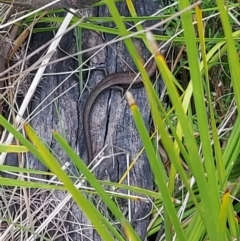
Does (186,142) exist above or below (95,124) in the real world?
above

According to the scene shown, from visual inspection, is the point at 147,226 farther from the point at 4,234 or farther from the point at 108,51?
the point at 108,51

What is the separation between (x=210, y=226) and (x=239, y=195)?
0.82 m

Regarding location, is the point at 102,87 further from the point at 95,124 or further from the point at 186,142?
the point at 186,142

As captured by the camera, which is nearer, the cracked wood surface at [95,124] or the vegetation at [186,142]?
the vegetation at [186,142]

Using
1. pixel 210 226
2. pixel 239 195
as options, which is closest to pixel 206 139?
pixel 210 226

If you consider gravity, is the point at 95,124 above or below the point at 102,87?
below

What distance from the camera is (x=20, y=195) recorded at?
1607mm

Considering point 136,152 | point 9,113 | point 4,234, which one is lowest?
point 4,234

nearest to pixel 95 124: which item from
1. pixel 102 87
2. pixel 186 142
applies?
pixel 102 87

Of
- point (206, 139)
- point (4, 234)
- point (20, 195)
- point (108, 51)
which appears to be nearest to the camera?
point (206, 139)

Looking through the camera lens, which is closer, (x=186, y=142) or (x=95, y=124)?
(x=186, y=142)

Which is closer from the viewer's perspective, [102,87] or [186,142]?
[186,142]

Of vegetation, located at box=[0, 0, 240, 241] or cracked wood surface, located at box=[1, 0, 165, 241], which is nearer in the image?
vegetation, located at box=[0, 0, 240, 241]

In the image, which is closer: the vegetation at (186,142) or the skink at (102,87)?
the vegetation at (186,142)
